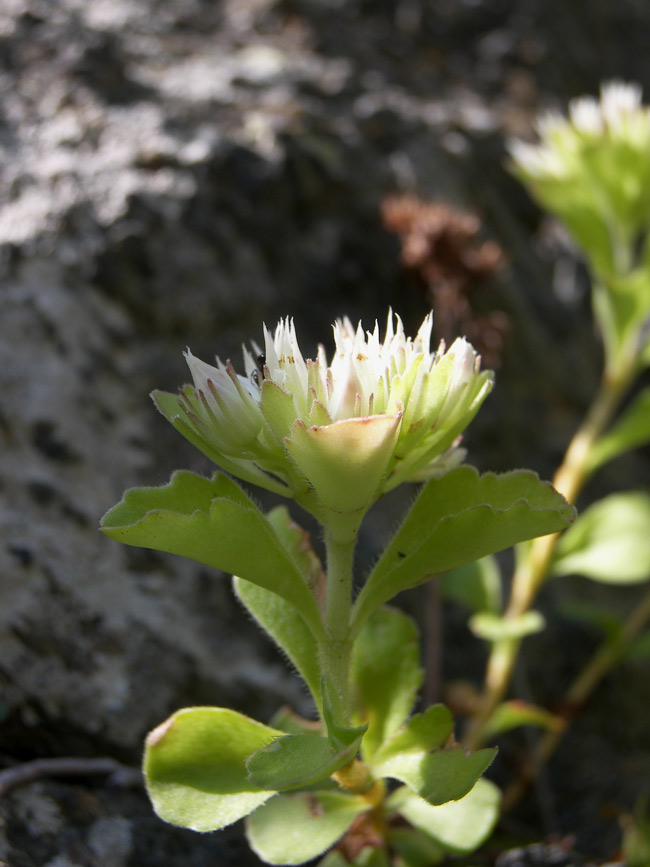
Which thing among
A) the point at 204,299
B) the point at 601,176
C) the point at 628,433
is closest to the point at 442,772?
the point at 628,433

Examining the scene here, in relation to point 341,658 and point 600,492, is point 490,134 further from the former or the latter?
point 341,658

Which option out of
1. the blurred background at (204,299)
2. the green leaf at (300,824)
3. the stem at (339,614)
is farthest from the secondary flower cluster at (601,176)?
the green leaf at (300,824)

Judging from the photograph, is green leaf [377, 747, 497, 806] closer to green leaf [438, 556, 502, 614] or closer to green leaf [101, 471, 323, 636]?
green leaf [101, 471, 323, 636]

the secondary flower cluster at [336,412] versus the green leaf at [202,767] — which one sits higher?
the secondary flower cluster at [336,412]

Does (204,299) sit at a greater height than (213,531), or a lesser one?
greater

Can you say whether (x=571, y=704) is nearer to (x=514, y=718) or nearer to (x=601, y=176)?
(x=514, y=718)

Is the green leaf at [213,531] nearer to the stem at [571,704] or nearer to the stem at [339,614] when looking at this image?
the stem at [339,614]
